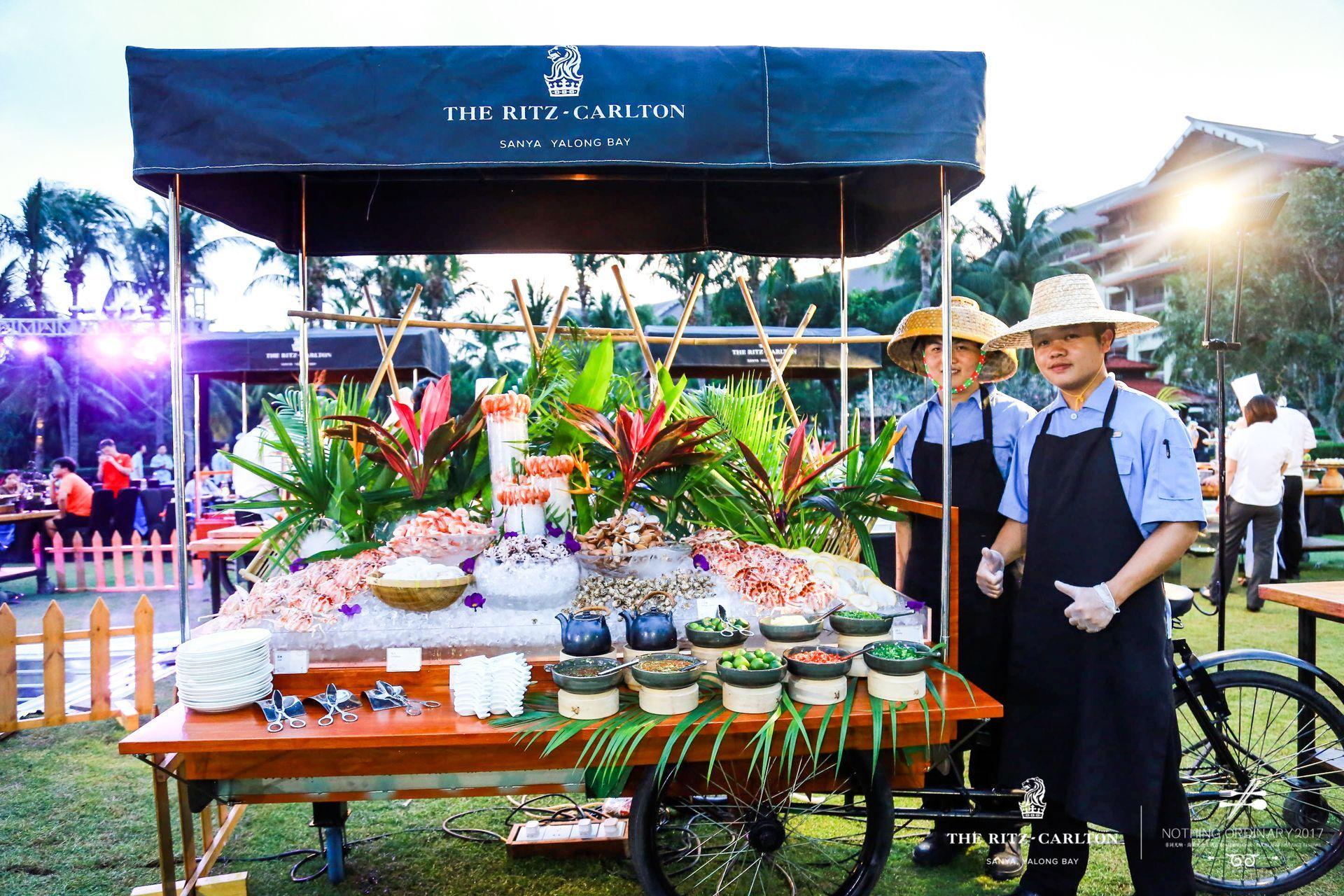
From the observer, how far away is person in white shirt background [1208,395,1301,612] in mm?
6918

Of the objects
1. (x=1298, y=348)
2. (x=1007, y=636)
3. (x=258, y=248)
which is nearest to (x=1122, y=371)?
(x=1298, y=348)

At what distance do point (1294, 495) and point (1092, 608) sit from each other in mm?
7442

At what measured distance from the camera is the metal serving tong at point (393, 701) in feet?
7.26

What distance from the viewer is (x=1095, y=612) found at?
2277 mm

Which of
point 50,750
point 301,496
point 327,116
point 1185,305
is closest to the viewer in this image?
point 327,116

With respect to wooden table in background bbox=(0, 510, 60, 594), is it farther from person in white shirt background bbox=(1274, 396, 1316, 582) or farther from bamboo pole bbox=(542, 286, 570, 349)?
person in white shirt background bbox=(1274, 396, 1316, 582)

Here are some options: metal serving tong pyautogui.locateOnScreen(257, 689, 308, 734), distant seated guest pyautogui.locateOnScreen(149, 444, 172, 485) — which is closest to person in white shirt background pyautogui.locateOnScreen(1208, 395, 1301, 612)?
metal serving tong pyautogui.locateOnScreen(257, 689, 308, 734)

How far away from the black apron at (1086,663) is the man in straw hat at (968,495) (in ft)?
1.18

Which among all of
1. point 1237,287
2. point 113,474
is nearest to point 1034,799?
point 1237,287

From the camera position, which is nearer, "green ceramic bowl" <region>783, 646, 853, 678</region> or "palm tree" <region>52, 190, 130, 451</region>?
"green ceramic bowl" <region>783, 646, 853, 678</region>

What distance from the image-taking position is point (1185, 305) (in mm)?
26141

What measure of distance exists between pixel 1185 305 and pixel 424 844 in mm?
29960

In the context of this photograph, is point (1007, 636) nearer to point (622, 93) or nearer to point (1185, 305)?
point (622, 93)

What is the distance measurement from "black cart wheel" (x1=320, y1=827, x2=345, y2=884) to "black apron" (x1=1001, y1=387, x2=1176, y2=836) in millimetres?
2351
